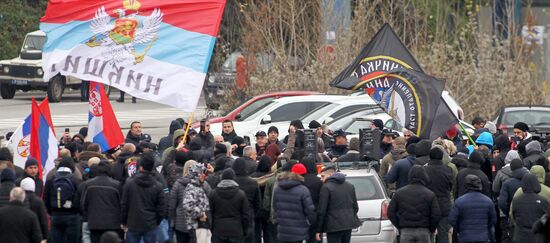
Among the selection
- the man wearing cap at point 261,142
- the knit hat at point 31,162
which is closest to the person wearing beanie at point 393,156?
the man wearing cap at point 261,142

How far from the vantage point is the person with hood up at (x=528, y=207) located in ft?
55.5

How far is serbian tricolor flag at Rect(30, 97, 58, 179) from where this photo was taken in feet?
57.9

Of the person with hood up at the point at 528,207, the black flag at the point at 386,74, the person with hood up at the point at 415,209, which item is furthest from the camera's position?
the black flag at the point at 386,74

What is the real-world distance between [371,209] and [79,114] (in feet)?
74.1

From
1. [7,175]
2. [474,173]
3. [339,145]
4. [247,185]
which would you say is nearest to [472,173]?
[474,173]

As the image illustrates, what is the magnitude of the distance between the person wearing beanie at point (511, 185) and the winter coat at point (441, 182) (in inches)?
26.0

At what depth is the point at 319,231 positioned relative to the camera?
676 inches

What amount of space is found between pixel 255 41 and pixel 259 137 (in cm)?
1306

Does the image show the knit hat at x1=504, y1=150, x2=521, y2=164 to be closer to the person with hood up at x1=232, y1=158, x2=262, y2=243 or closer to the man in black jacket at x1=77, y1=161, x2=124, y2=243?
the person with hood up at x1=232, y1=158, x2=262, y2=243

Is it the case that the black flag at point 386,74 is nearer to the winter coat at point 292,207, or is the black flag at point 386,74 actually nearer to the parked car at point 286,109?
the winter coat at point 292,207

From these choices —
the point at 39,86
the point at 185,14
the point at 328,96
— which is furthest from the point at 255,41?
the point at 185,14

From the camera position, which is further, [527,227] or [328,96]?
[328,96]

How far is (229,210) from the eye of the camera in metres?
16.8

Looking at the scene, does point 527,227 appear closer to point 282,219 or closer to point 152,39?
point 282,219
